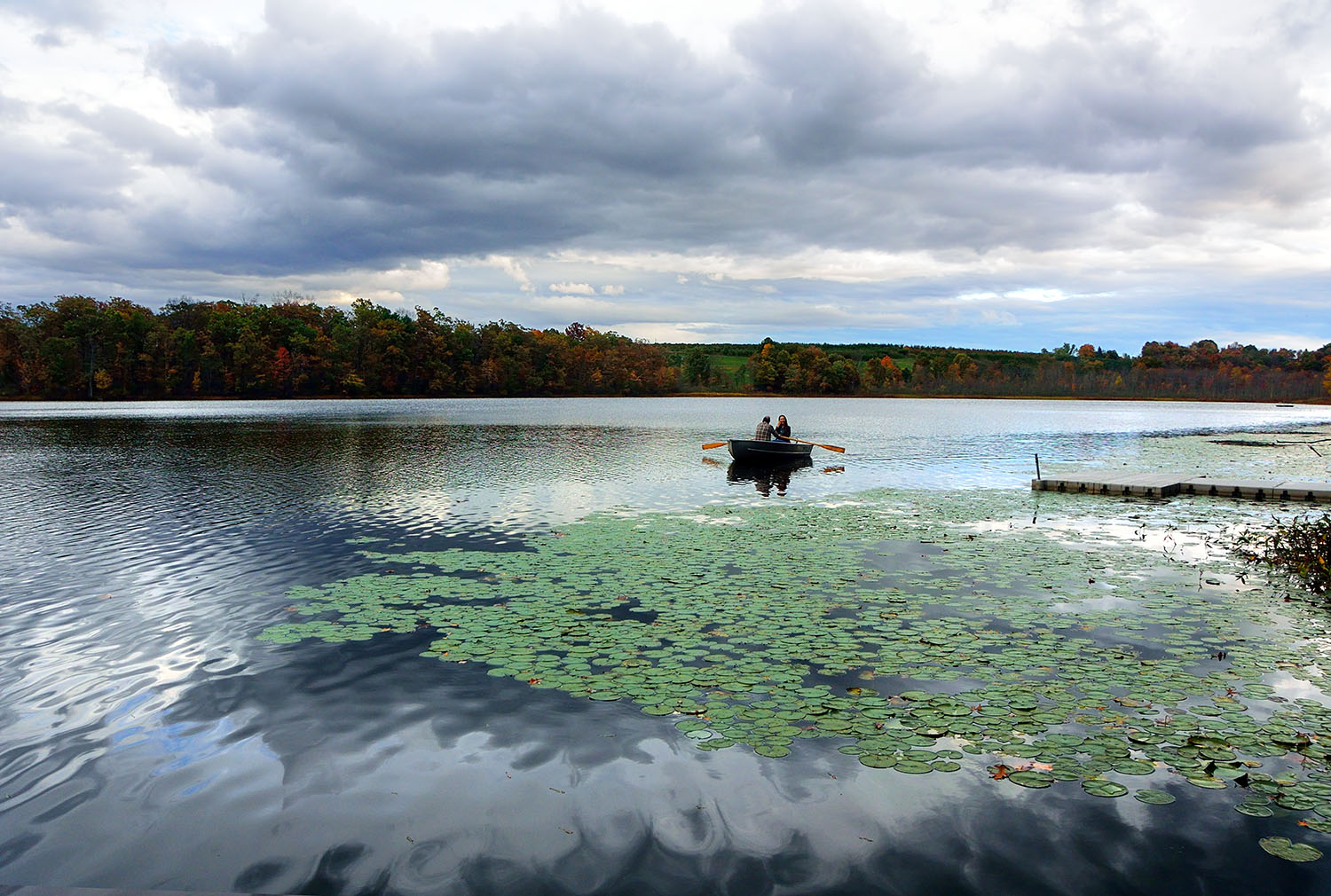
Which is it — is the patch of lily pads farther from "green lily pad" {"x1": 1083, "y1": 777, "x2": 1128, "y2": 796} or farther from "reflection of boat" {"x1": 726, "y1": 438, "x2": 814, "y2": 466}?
"reflection of boat" {"x1": 726, "y1": 438, "x2": 814, "y2": 466}

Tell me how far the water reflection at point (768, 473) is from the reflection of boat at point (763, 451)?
23 cm

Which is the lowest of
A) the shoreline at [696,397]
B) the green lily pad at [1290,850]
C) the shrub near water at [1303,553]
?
the shoreline at [696,397]

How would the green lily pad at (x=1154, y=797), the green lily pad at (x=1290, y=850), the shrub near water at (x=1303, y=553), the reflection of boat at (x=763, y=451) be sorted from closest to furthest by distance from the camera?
1. the green lily pad at (x=1290, y=850)
2. the green lily pad at (x=1154, y=797)
3. the shrub near water at (x=1303, y=553)
4. the reflection of boat at (x=763, y=451)

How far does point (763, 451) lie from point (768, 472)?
128 centimetres

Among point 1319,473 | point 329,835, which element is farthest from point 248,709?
point 1319,473

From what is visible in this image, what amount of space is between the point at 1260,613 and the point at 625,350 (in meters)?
181

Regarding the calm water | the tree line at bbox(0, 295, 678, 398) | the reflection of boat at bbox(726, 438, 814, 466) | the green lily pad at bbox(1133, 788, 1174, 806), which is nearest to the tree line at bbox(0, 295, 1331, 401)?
the tree line at bbox(0, 295, 678, 398)

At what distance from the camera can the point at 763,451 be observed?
31.7 metres

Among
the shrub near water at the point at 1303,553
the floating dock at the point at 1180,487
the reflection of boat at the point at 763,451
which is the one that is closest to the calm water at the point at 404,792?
the shrub near water at the point at 1303,553

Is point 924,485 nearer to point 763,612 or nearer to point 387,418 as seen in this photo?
point 763,612

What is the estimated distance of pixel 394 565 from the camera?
1376 centimetres

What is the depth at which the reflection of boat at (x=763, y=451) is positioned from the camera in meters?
31.6

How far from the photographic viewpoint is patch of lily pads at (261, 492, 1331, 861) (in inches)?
257

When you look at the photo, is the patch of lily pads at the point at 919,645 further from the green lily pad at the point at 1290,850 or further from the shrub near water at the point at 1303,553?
the shrub near water at the point at 1303,553
